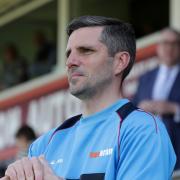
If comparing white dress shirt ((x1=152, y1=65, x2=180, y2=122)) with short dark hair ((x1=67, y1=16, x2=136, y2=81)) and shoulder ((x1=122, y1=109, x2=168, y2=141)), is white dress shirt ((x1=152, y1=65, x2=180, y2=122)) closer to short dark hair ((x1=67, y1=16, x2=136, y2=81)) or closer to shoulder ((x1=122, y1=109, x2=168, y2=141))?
short dark hair ((x1=67, y1=16, x2=136, y2=81))

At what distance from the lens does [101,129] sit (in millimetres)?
3549

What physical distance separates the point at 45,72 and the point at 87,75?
332 inches

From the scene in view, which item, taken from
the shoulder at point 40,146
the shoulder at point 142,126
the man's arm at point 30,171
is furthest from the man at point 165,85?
the man's arm at point 30,171

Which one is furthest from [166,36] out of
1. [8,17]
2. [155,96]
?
[8,17]

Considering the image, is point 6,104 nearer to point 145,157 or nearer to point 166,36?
point 166,36

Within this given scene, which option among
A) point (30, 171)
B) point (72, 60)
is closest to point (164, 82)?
point (72, 60)

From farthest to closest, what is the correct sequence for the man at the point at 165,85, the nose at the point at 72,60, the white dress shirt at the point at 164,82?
1. the white dress shirt at the point at 164,82
2. the man at the point at 165,85
3. the nose at the point at 72,60

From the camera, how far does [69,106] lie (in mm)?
11102

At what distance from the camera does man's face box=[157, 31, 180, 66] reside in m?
7.58

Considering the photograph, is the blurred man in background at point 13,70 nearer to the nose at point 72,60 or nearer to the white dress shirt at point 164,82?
the white dress shirt at point 164,82

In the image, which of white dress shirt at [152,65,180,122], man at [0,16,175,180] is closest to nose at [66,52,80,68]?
man at [0,16,175,180]

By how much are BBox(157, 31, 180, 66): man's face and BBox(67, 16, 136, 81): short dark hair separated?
387cm

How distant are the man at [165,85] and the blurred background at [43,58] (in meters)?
2.48

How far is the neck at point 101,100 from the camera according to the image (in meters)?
3.64
